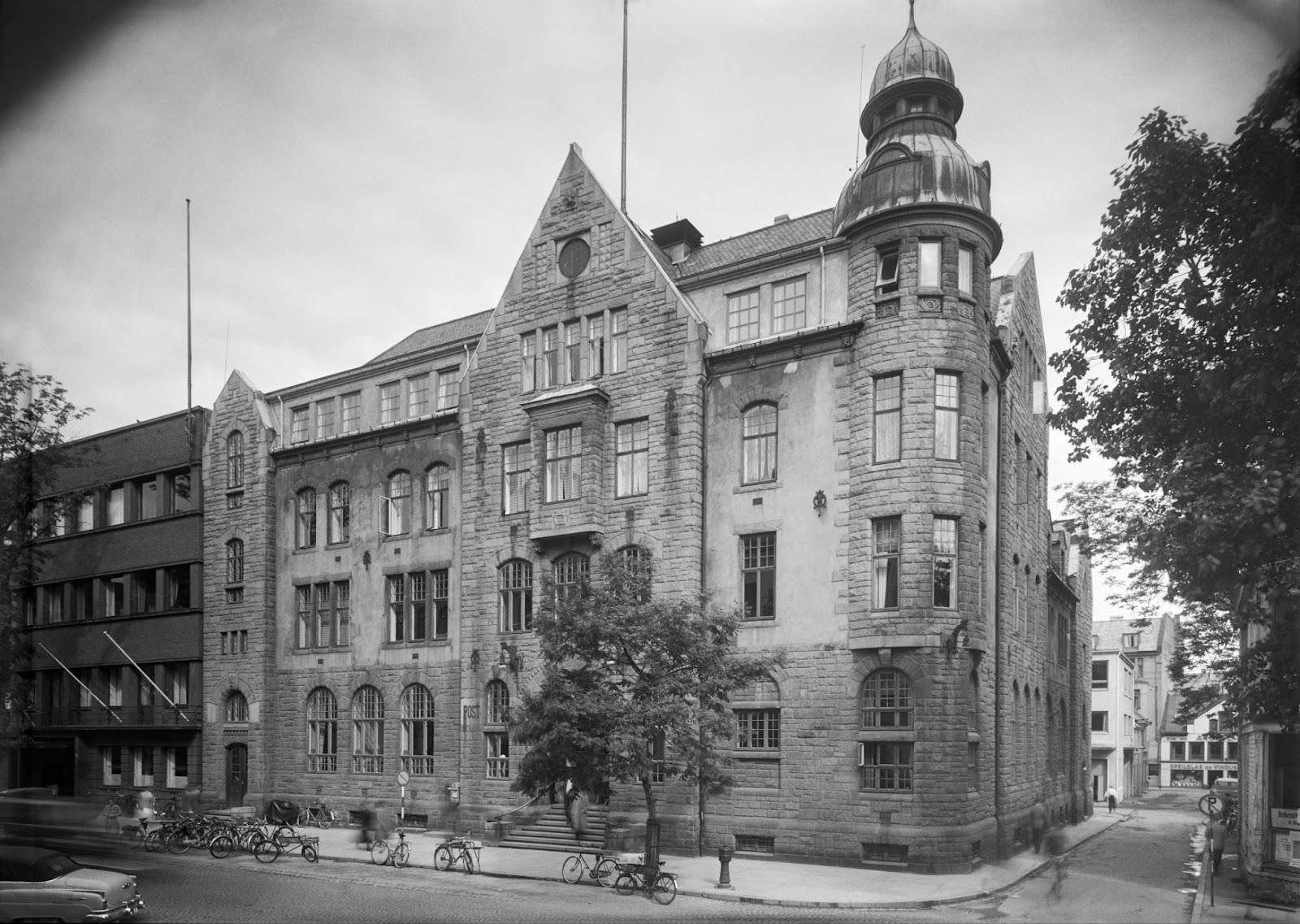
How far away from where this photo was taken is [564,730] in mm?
23562

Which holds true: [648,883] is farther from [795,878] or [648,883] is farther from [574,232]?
[574,232]

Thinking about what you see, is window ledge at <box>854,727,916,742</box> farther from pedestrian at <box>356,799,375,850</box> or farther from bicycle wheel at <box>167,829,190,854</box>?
bicycle wheel at <box>167,829,190,854</box>

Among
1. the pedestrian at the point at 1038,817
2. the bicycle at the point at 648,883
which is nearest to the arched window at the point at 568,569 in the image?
the bicycle at the point at 648,883

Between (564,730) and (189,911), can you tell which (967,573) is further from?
(189,911)

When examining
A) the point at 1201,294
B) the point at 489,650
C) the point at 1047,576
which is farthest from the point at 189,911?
the point at 1047,576

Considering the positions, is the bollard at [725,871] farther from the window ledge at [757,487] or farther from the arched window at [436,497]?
the arched window at [436,497]

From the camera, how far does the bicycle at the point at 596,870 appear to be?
24703mm

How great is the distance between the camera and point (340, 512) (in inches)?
1604

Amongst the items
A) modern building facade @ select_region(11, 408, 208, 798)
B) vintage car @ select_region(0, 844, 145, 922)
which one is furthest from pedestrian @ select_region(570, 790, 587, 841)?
modern building facade @ select_region(11, 408, 208, 798)

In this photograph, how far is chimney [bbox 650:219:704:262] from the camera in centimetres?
3691

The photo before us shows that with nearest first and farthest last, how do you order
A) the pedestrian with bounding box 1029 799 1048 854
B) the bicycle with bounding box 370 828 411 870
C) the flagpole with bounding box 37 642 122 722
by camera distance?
the bicycle with bounding box 370 828 411 870
the pedestrian with bounding box 1029 799 1048 854
the flagpole with bounding box 37 642 122 722

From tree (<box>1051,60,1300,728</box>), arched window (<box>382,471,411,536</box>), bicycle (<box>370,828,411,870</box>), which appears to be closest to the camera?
tree (<box>1051,60,1300,728</box>)

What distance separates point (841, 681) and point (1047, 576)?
16.5 meters

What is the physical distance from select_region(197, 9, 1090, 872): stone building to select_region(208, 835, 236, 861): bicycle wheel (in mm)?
7067
